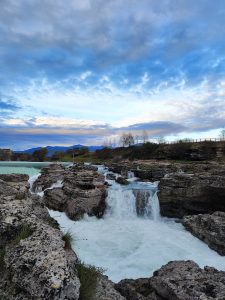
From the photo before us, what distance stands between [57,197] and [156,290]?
17841 mm

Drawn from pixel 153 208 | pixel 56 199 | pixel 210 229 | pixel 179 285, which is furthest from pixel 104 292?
pixel 153 208

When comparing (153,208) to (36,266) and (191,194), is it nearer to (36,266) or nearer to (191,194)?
(191,194)

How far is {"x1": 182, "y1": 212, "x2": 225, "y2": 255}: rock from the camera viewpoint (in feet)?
57.9

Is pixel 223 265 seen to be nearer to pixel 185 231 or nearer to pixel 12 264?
pixel 185 231

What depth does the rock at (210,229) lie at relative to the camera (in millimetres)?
17656

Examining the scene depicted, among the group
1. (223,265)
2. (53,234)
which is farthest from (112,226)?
(53,234)

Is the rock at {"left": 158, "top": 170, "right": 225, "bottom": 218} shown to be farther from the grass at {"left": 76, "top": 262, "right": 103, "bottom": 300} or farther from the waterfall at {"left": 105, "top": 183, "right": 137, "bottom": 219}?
the grass at {"left": 76, "top": 262, "right": 103, "bottom": 300}

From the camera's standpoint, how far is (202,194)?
991 inches

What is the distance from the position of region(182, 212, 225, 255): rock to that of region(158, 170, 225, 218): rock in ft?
13.9

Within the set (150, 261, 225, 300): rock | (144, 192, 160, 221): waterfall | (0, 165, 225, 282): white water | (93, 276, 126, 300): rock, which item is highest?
(93, 276, 126, 300): rock

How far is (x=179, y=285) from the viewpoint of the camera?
9.42 metres

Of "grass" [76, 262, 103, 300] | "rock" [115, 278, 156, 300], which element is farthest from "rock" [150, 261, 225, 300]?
"grass" [76, 262, 103, 300]

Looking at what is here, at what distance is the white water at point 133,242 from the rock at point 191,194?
1.32 m

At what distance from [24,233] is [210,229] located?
14.8m
